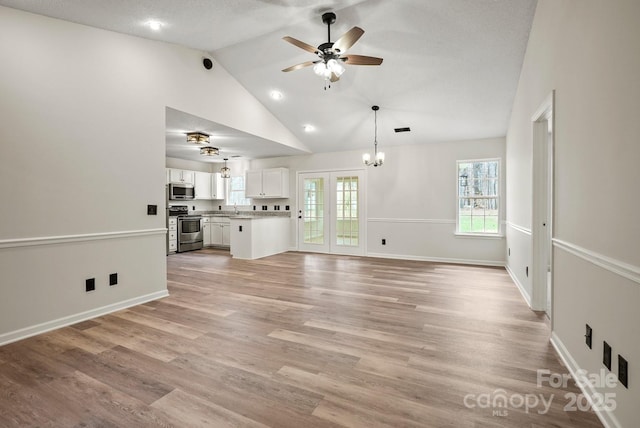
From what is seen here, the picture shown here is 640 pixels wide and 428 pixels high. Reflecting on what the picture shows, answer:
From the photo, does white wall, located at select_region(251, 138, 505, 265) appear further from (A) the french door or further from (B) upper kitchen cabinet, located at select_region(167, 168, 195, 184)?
(B) upper kitchen cabinet, located at select_region(167, 168, 195, 184)

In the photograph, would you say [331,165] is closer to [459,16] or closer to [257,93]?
[257,93]

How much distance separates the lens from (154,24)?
3266 mm

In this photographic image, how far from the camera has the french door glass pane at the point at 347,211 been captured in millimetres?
7143

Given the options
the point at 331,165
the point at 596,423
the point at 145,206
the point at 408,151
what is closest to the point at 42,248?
the point at 145,206

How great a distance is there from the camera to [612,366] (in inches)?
63.7

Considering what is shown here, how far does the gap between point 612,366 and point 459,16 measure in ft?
11.1

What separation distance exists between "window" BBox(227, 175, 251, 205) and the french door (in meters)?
1.85

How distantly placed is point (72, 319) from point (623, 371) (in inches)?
167

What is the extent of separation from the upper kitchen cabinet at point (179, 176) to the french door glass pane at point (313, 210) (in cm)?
308

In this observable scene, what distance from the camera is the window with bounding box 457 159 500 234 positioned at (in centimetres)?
591

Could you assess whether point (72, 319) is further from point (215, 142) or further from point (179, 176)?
point (179, 176)

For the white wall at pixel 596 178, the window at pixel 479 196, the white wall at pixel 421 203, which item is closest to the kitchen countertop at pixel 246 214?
the white wall at pixel 421 203

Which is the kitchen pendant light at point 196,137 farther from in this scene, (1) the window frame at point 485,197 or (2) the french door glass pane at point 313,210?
(1) the window frame at point 485,197

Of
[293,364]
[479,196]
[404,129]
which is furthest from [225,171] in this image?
[293,364]
